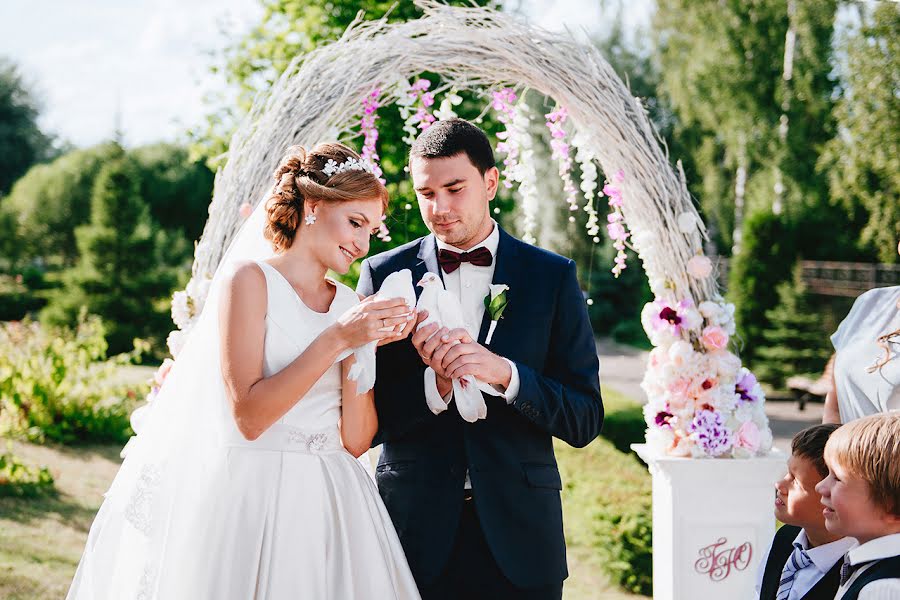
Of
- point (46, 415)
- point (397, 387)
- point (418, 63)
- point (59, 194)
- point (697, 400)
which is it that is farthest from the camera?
point (59, 194)

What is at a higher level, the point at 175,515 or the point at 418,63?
the point at 418,63

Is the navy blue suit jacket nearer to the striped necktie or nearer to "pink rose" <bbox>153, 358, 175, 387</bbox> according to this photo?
the striped necktie

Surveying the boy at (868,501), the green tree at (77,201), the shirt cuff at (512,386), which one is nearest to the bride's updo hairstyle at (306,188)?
the shirt cuff at (512,386)

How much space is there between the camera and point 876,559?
2080 mm

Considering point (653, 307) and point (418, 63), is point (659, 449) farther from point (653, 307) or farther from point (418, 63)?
point (418, 63)

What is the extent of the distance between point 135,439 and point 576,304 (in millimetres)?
1422

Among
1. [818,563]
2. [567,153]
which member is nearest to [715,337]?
[567,153]

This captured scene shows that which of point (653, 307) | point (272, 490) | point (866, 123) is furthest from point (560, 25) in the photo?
point (866, 123)

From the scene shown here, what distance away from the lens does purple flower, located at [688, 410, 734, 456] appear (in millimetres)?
3996

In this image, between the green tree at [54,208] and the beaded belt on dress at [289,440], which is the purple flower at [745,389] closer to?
the beaded belt on dress at [289,440]

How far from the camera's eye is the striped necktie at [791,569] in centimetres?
249

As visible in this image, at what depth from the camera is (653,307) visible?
13.8 feet

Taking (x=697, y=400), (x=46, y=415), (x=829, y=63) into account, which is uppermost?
(x=829, y=63)

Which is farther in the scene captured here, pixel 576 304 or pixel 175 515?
pixel 576 304
